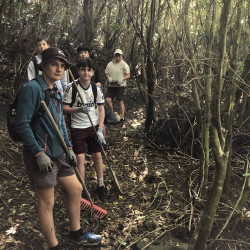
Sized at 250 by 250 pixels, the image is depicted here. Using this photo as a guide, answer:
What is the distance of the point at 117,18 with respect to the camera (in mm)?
8523

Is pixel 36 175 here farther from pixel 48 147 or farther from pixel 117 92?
pixel 117 92

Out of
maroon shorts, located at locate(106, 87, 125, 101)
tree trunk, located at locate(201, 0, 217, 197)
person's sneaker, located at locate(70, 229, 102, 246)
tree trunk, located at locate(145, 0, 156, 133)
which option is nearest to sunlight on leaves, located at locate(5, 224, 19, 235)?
person's sneaker, located at locate(70, 229, 102, 246)

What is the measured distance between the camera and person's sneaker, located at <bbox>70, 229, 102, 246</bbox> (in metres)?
2.62

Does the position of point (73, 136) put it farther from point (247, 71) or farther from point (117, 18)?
point (117, 18)

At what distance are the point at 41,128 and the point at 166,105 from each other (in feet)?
12.1

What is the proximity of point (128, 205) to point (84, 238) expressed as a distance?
3.46 ft

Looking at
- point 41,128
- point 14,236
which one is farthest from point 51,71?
point 14,236

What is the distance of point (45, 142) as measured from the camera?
7.06 feet

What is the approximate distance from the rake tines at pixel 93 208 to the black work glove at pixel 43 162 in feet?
3.91

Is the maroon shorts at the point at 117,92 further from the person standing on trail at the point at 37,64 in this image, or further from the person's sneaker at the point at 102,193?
the person's sneaker at the point at 102,193

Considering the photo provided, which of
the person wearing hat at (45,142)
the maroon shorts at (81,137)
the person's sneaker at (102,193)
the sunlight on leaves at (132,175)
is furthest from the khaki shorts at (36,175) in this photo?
the sunlight on leaves at (132,175)

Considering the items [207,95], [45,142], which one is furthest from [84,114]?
[207,95]

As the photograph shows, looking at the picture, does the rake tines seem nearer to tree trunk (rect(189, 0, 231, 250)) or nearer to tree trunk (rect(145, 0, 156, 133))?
tree trunk (rect(189, 0, 231, 250))

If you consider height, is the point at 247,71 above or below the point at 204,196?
above
